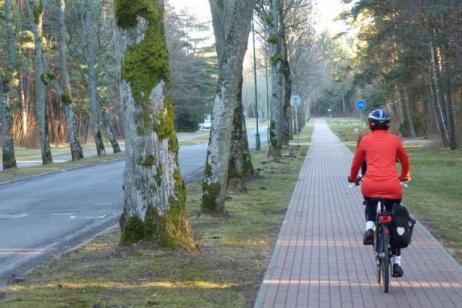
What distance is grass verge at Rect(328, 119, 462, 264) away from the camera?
1089 cm

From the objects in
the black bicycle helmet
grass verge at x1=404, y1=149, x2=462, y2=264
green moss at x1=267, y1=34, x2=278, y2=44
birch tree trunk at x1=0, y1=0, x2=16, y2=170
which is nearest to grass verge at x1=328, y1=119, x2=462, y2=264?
grass verge at x1=404, y1=149, x2=462, y2=264

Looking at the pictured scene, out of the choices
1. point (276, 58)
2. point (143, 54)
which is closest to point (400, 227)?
point (143, 54)

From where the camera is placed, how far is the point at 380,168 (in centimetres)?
716

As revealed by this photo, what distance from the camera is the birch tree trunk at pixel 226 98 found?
1189 centimetres

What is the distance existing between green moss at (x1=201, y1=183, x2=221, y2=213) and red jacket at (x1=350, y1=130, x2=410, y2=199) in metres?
5.13

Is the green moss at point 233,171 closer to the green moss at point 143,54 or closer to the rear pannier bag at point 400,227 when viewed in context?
the green moss at point 143,54

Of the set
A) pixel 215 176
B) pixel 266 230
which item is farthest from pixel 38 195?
pixel 266 230

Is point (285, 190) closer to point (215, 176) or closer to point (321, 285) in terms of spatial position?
point (215, 176)

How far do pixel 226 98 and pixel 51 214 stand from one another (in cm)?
509

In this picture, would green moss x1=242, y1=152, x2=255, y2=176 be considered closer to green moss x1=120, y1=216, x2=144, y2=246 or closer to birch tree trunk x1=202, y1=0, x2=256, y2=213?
birch tree trunk x1=202, y1=0, x2=256, y2=213

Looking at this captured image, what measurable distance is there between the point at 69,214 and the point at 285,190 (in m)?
5.80

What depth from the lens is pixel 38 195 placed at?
18828 millimetres

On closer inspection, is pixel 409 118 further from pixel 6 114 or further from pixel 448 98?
pixel 6 114

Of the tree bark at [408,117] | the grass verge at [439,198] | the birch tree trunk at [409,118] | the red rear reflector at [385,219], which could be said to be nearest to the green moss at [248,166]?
the grass verge at [439,198]
